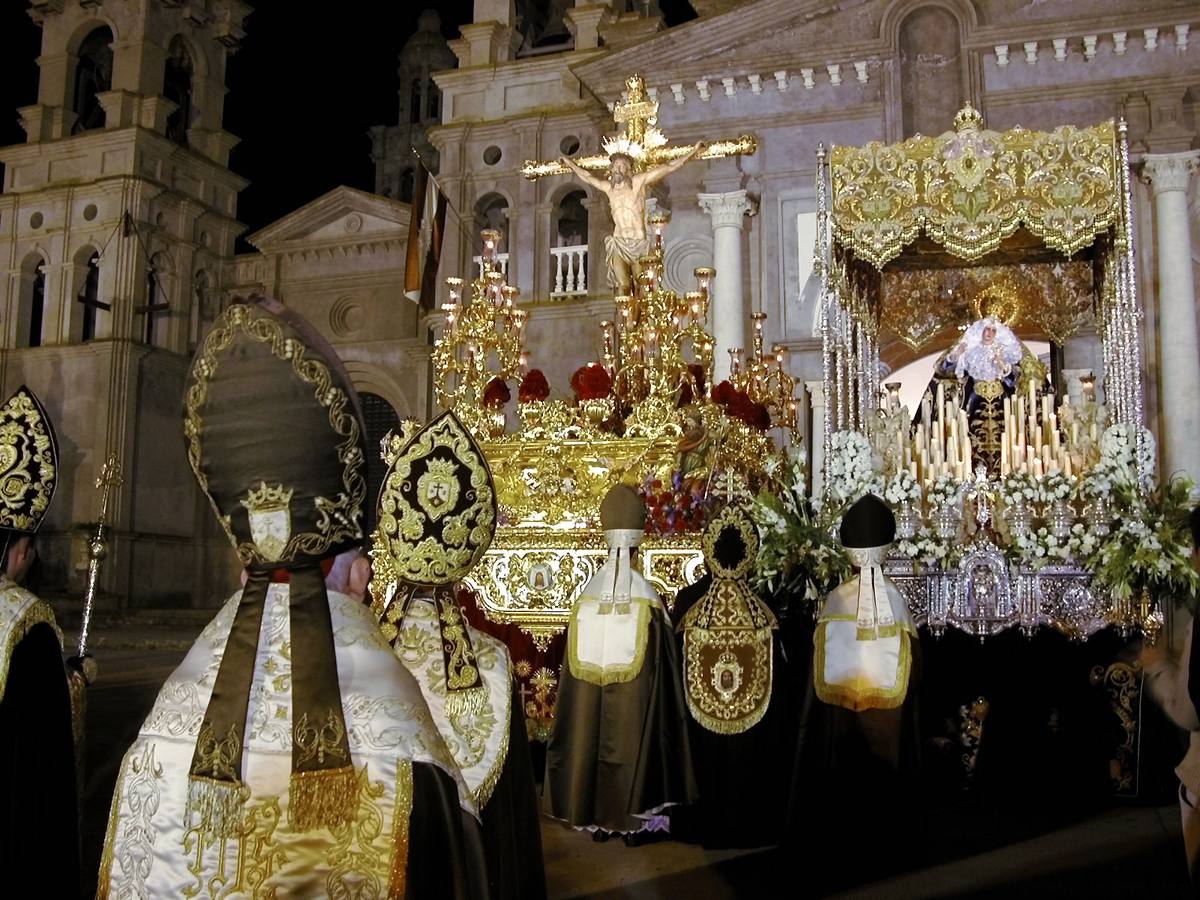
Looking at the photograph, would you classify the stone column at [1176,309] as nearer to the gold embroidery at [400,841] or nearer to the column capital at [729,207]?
the column capital at [729,207]

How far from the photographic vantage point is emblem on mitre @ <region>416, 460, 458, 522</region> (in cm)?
330

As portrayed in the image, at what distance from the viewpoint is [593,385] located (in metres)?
8.66

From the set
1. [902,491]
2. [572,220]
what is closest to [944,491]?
[902,491]

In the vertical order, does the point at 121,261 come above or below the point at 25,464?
above

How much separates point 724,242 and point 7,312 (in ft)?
51.9

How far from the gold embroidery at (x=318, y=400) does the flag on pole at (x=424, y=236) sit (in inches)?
487

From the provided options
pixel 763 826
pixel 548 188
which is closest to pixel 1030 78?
pixel 548 188

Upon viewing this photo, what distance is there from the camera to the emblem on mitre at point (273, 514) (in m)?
2.70

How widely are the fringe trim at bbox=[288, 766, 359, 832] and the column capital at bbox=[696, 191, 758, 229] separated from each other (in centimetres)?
1286

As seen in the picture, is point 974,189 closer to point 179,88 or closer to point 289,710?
point 289,710

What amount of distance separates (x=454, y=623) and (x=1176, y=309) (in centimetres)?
1242

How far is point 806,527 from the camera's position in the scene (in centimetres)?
768

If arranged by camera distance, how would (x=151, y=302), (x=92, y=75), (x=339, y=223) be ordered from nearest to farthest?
(x=339, y=223), (x=151, y=302), (x=92, y=75)

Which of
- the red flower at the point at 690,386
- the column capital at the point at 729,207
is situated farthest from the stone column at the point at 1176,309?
the red flower at the point at 690,386
